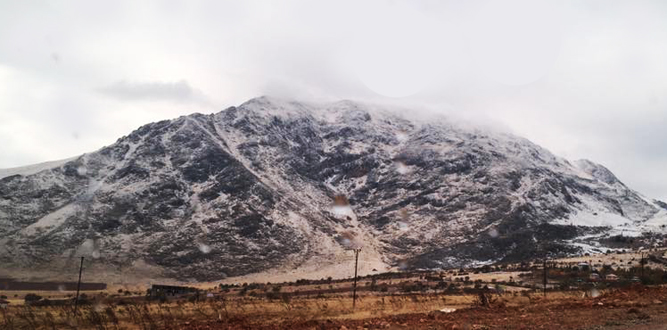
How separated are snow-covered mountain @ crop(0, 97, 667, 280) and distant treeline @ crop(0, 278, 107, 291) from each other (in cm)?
967

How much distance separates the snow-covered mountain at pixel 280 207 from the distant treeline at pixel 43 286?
967 centimetres

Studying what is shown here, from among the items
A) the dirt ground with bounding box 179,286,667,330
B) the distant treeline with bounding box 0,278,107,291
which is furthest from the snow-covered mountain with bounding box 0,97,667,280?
the dirt ground with bounding box 179,286,667,330

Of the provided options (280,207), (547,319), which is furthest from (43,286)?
(547,319)

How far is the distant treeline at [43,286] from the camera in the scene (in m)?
94.9

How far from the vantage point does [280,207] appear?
14875 centimetres

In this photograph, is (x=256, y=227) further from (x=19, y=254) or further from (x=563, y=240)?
(x=563, y=240)

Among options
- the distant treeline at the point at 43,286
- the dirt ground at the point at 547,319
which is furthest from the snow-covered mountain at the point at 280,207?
the dirt ground at the point at 547,319

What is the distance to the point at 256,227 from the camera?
136625 mm

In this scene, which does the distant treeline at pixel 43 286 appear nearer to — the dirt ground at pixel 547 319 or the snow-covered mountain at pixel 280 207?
the snow-covered mountain at pixel 280 207

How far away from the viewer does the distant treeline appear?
94.9m


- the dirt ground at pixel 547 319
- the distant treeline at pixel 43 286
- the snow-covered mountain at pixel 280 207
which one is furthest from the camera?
the snow-covered mountain at pixel 280 207

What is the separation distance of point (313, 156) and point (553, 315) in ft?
587

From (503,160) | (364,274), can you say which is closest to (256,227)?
(364,274)

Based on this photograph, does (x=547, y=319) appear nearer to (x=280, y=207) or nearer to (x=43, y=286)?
(x=43, y=286)
